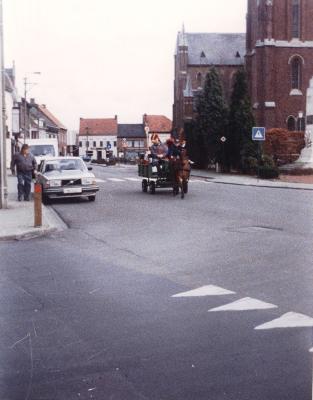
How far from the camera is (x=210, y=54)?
3669 inches

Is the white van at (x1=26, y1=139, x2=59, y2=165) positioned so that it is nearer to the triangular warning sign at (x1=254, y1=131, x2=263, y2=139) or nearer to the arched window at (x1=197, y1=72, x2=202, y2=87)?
the triangular warning sign at (x1=254, y1=131, x2=263, y2=139)

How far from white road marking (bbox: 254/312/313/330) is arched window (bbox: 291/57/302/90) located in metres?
60.7

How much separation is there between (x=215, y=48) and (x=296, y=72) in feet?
98.0

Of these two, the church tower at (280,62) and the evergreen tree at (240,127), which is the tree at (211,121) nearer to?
the evergreen tree at (240,127)

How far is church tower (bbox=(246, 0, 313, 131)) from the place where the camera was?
62.9 meters

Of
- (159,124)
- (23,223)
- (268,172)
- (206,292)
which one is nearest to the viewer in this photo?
(206,292)

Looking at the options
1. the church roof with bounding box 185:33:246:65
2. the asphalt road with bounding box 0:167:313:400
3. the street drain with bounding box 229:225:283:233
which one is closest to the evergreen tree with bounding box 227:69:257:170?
the street drain with bounding box 229:225:283:233

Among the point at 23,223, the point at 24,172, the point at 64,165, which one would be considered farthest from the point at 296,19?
the point at 23,223

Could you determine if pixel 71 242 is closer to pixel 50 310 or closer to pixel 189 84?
pixel 50 310

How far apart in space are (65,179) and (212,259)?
1240 cm

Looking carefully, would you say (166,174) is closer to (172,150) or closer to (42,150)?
(172,150)

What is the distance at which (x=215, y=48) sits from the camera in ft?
308

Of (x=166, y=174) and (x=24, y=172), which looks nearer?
(x=24, y=172)

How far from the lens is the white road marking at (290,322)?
643cm
